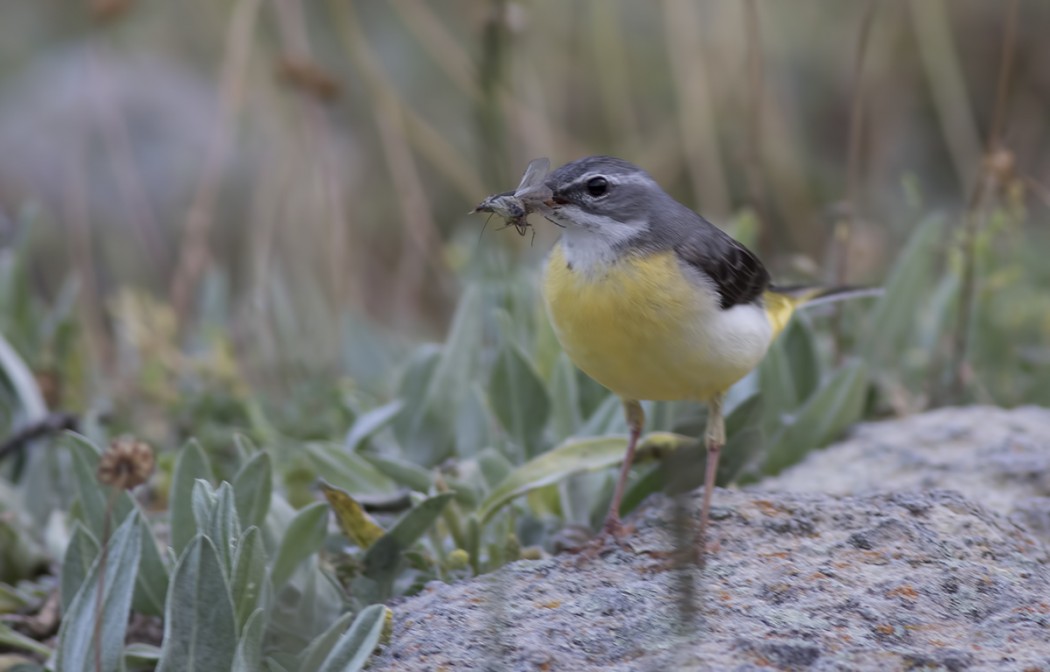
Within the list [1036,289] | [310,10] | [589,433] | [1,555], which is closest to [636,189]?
[589,433]

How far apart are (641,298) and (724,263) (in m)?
0.41

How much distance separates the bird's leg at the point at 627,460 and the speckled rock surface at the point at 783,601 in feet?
0.37

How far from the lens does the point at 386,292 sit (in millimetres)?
8773

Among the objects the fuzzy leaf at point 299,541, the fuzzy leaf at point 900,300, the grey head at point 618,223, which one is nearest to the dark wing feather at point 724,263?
the grey head at point 618,223

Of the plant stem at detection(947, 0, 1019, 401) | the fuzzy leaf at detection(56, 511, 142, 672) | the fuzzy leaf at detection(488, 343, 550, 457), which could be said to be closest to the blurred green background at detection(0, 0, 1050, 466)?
the plant stem at detection(947, 0, 1019, 401)

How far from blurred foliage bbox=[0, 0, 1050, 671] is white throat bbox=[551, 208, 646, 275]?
32 centimetres

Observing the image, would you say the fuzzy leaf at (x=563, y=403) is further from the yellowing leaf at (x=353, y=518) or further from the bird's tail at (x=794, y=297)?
the yellowing leaf at (x=353, y=518)

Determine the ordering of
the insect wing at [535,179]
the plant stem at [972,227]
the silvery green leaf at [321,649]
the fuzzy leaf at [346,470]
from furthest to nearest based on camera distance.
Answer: the plant stem at [972,227]
the fuzzy leaf at [346,470]
the insect wing at [535,179]
the silvery green leaf at [321,649]

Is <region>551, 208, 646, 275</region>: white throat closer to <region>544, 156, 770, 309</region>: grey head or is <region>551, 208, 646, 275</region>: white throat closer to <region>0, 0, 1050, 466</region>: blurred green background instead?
<region>544, 156, 770, 309</region>: grey head

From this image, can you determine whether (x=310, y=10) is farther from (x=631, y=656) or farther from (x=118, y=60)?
(x=631, y=656)

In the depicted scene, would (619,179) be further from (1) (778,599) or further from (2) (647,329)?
(1) (778,599)

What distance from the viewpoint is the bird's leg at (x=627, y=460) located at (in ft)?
10.5

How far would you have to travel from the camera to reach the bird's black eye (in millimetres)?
3260

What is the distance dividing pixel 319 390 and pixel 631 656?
100 inches
